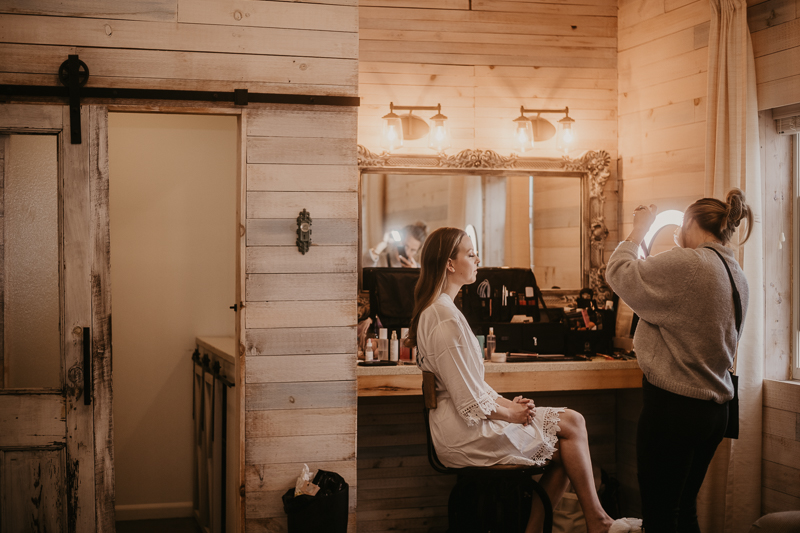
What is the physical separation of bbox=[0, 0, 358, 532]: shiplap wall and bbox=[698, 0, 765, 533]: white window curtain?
172cm

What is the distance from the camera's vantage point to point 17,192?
2.35m

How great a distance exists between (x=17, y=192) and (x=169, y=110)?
0.66 meters

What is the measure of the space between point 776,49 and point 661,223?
981 mm

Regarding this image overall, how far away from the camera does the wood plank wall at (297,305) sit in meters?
2.46

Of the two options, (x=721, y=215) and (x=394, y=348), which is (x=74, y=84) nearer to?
(x=394, y=348)

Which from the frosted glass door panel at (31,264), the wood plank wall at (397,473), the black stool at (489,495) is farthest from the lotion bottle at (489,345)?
the frosted glass door panel at (31,264)

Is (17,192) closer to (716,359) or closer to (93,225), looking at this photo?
(93,225)

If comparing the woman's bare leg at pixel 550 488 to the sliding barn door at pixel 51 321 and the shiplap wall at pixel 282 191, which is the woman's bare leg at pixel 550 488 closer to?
the shiplap wall at pixel 282 191

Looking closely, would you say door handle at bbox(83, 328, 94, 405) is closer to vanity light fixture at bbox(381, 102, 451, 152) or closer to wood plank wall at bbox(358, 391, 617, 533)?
wood plank wall at bbox(358, 391, 617, 533)

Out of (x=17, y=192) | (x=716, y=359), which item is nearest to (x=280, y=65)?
(x=17, y=192)

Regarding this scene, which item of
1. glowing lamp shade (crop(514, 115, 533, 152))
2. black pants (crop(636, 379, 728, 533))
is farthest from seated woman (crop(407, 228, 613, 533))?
glowing lamp shade (crop(514, 115, 533, 152))

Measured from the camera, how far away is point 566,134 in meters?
3.58

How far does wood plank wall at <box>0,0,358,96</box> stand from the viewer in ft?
7.68

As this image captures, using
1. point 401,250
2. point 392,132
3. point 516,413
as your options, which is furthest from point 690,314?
point 392,132
